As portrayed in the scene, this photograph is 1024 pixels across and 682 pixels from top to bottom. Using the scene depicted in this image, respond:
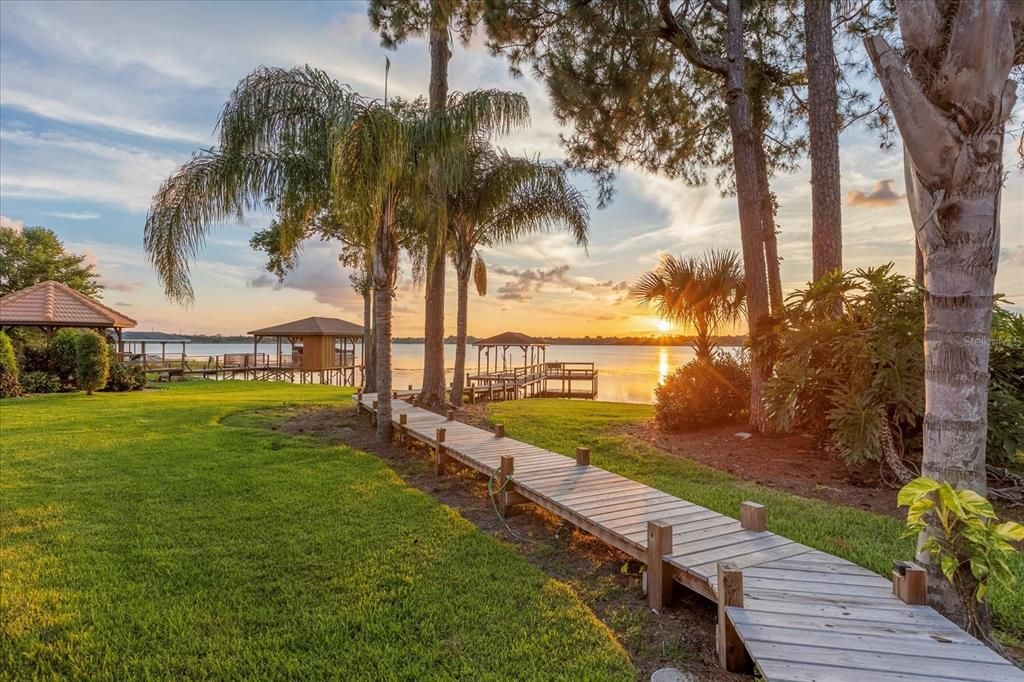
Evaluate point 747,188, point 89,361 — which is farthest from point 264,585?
point 89,361

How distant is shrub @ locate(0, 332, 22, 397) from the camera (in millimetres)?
12711

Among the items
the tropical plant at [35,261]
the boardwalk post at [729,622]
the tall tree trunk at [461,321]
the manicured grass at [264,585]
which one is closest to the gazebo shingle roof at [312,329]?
the tropical plant at [35,261]

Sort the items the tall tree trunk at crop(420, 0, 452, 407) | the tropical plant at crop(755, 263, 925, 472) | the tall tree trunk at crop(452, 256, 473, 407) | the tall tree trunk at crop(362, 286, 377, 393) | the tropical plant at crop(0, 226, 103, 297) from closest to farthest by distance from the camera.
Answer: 1. the tropical plant at crop(755, 263, 925, 472)
2. the tall tree trunk at crop(420, 0, 452, 407)
3. the tall tree trunk at crop(452, 256, 473, 407)
4. the tall tree trunk at crop(362, 286, 377, 393)
5. the tropical plant at crop(0, 226, 103, 297)

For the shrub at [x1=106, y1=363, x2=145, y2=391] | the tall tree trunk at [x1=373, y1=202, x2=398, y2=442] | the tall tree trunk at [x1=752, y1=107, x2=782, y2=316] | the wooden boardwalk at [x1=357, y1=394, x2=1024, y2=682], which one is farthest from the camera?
the shrub at [x1=106, y1=363, x2=145, y2=391]

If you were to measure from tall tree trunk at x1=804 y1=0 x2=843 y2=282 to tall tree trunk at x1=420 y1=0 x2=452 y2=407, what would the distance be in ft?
20.0

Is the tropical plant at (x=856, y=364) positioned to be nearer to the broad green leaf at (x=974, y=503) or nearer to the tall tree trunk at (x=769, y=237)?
the tall tree trunk at (x=769, y=237)

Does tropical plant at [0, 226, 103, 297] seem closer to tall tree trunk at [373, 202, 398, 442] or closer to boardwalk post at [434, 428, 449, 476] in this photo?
tall tree trunk at [373, 202, 398, 442]

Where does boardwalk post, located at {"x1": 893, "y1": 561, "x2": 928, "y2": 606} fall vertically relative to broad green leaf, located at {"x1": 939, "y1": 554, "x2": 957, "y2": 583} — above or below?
below

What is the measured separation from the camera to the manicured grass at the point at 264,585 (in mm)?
2475

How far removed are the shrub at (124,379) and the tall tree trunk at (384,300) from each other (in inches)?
494

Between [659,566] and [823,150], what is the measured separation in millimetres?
6735

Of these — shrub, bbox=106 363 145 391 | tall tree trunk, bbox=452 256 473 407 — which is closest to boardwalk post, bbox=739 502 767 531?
tall tree trunk, bbox=452 256 473 407

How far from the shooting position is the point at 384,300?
25.6ft

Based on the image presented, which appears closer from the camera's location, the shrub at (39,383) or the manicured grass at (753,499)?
the manicured grass at (753,499)
